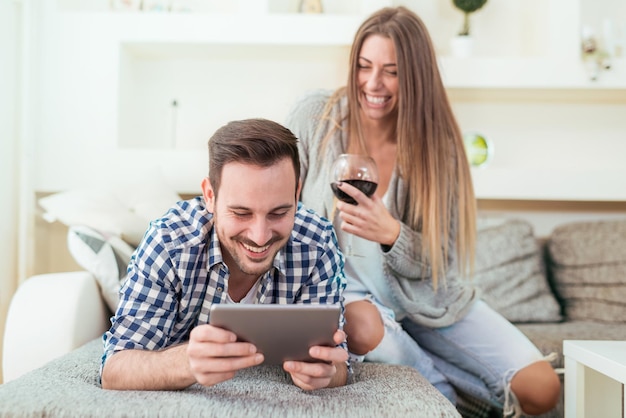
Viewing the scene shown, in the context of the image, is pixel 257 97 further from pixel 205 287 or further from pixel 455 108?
pixel 205 287

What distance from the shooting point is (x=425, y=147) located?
2.14 meters

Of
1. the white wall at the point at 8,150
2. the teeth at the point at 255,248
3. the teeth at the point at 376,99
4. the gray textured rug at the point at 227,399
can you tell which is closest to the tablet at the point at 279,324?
the gray textured rug at the point at 227,399

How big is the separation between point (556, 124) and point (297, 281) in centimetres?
229

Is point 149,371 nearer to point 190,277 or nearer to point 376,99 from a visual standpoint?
point 190,277

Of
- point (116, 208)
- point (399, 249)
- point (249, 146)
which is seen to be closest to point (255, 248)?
point (249, 146)

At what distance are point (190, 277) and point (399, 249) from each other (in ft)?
2.51

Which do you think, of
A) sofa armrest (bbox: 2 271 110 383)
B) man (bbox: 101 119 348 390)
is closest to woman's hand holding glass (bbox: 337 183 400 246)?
man (bbox: 101 119 348 390)

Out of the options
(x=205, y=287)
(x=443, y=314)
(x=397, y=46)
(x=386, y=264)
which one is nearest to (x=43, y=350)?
(x=205, y=287)

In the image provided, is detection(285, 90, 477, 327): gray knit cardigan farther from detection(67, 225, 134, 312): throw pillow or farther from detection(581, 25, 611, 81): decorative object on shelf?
detection(581, 25, 611, 81): decorative object on shelf

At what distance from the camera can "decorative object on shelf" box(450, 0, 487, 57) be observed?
3055 millimetres

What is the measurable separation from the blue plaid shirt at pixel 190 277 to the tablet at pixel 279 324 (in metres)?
0.26

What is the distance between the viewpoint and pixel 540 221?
3.28 m

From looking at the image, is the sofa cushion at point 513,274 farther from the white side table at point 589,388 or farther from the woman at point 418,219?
the white side table at point 589,388

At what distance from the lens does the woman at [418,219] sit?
6.60 feet
